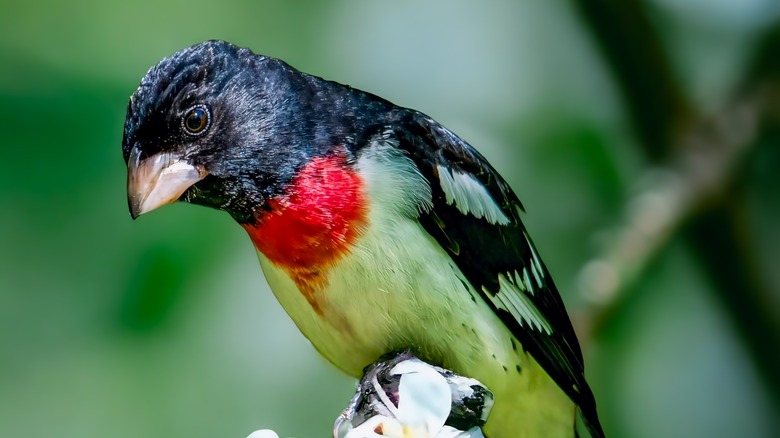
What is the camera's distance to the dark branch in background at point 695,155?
7.71 ft

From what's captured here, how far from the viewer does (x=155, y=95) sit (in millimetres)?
1113

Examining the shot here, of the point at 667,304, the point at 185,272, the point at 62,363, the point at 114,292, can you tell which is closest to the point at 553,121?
the point at 667,304

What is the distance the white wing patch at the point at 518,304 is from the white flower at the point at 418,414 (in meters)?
0.29

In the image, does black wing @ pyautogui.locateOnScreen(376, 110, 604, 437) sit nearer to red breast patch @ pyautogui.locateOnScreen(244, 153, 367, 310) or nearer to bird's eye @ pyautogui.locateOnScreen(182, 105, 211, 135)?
red breast patch @ pyautogui.locateOnScreen(244, 153, 367, 310)

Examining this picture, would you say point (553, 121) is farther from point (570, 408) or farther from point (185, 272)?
point (570, 408)

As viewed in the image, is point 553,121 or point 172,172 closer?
point 172,172

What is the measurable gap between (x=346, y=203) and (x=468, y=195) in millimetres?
186

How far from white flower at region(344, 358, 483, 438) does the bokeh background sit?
835 mm

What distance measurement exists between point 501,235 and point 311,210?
0.30 metres

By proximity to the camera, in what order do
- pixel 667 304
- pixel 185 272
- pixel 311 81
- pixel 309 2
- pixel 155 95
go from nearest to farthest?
pixel 155 95 < pixel 311 81 < pixel 185 272 < pixel 309 2 < pixel 667 304

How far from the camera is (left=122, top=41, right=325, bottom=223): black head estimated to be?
1115 millimetres

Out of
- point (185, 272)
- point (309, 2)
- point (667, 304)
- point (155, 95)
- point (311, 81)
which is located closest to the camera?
point (155, 95)

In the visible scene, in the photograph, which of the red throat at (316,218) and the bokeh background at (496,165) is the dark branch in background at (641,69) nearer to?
the bokeh background at (496,165)

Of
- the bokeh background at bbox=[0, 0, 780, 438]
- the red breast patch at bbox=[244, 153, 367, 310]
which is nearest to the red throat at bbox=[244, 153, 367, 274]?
the red breast patch at bbox=[244, 153, 367, 310]
